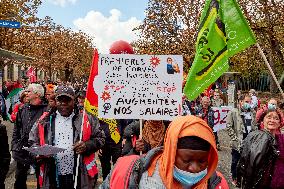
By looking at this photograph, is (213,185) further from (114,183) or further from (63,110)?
(63,110)

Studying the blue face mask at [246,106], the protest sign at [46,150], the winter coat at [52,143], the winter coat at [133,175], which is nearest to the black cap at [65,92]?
the winter coat at [52,143]

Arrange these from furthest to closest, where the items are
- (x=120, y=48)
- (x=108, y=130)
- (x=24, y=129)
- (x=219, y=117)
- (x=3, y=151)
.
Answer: (x=219, y=117)
(x=108, y=130)
(x=120, y=48)
(x=24, y=129)
(x=3, y=151)

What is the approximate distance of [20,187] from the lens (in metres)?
5.98

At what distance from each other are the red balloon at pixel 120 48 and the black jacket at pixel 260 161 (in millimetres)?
2446

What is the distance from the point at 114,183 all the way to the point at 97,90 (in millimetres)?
2331

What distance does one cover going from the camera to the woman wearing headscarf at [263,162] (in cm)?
439


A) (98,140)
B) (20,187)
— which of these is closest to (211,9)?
(98,140)

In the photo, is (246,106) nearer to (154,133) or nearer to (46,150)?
(154,133)

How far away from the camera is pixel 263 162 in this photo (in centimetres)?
439

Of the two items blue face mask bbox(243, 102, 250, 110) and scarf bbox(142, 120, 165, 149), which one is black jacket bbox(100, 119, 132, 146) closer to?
scarf bbox(142, 120, 165, 149)

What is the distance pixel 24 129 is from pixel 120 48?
1.69 metres

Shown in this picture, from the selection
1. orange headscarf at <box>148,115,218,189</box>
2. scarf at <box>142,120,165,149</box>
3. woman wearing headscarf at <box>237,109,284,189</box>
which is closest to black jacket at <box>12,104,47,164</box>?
scarf at <box>142,120,165,149</box>

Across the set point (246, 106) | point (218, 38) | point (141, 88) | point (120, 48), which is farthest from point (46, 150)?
point (246, 106)

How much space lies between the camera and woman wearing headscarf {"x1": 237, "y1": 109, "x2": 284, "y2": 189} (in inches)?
173
